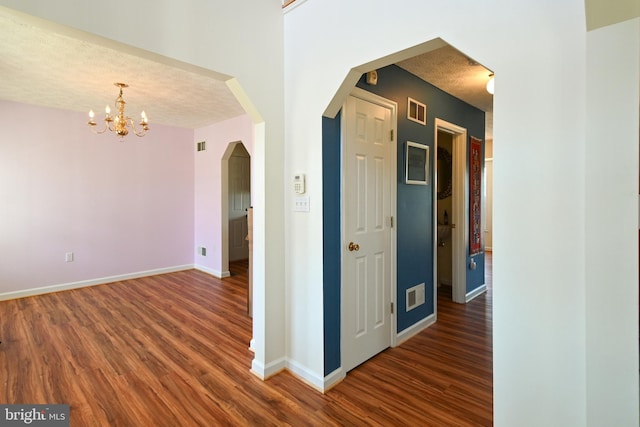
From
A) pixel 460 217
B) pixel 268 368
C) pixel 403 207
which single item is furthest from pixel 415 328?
pixel 460 217

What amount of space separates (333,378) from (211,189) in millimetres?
4121

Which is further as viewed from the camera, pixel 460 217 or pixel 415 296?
pixel 460 217

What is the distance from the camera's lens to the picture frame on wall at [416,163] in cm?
299

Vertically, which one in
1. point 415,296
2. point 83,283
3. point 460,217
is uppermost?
point 460,217

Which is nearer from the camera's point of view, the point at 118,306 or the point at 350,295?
the point at 350,295

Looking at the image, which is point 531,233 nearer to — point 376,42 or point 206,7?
point 376,42

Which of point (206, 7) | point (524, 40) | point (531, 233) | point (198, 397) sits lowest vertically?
point (198, 397)

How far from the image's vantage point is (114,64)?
2941 mm

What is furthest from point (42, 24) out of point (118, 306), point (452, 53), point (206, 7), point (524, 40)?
point (118, 306)

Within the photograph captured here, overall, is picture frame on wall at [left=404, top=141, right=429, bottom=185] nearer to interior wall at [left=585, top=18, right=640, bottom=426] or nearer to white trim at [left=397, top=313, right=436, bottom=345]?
white trim at [left=397, top=313, right=436, bottom=345]

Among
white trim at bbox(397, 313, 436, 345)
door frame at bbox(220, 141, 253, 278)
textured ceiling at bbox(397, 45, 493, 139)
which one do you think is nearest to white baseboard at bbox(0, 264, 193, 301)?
door frame at bbox(220, 141, 253, 278)

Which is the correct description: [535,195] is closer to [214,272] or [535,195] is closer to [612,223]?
[612,223]

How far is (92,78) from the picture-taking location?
329 cm

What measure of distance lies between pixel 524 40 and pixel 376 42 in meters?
0.79
